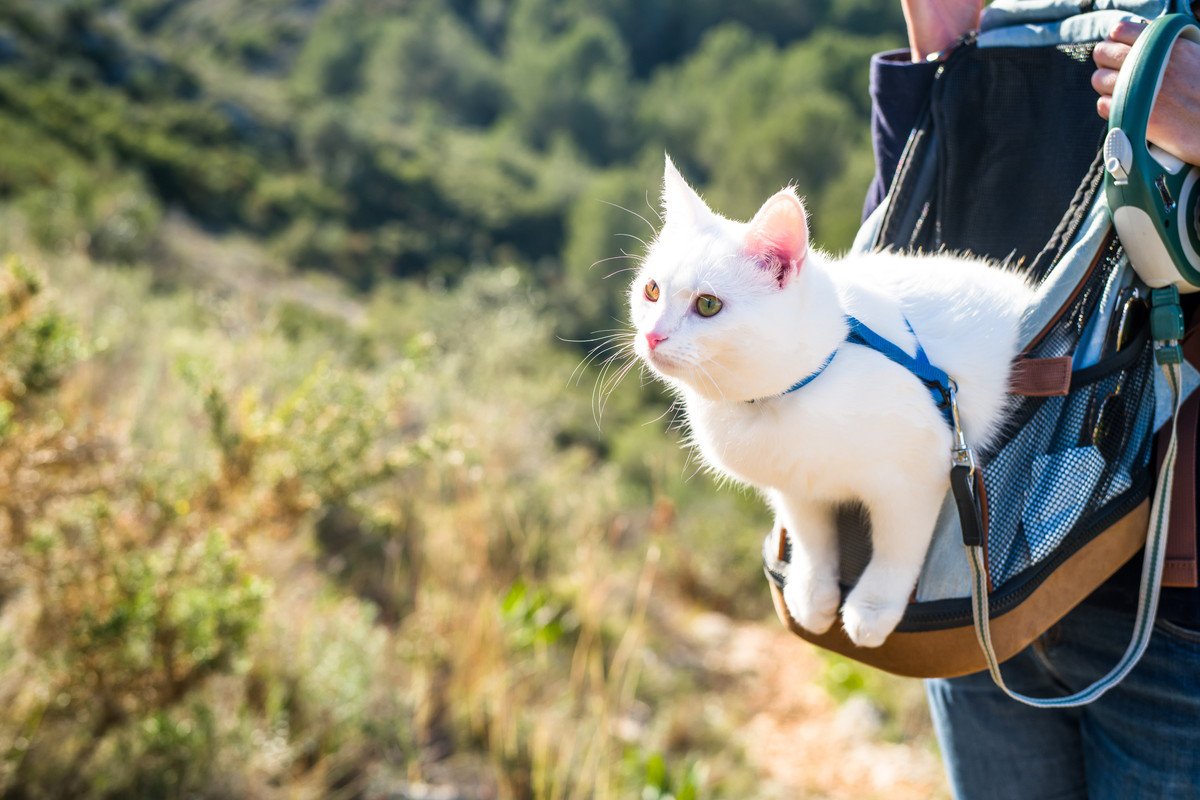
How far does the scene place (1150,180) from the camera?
83 centimetres

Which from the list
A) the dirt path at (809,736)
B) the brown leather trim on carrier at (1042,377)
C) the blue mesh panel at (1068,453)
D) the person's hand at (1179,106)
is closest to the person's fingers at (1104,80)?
the person's hand at (1179,106)

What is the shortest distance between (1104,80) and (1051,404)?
32 centimetres

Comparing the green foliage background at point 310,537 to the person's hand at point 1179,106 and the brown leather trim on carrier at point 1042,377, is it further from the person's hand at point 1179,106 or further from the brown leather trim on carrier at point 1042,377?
the person's hand at point 1179,106

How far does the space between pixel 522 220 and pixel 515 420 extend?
66.5 feet

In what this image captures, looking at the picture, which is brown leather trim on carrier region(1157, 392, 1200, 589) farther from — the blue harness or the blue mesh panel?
the blue harness

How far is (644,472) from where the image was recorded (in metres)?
8.27

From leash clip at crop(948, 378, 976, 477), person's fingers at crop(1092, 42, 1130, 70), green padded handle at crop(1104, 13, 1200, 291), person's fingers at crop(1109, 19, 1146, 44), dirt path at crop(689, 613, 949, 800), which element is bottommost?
dirt path at crop(689, 613, 949, 800)

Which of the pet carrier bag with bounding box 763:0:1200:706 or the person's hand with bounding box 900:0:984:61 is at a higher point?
the person's hand with bounding box 900:0:984:61

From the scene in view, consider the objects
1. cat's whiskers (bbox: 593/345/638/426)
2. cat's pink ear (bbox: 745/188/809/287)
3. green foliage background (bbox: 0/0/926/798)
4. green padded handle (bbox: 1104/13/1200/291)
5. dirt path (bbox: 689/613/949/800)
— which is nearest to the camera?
green padded handle (bbox: 1104/13/1200/291)

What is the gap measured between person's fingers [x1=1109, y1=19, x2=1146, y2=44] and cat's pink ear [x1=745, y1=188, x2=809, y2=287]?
13.4 inches

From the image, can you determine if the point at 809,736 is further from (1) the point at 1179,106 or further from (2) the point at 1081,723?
(1) the point at 1179,106

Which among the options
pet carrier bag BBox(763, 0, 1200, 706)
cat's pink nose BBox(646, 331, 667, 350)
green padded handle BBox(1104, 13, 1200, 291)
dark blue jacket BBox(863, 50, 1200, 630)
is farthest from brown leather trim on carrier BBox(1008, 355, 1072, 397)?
cat's pink nose BBox(646, 331, 667, 350)

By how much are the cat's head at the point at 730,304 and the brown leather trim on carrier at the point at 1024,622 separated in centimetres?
28

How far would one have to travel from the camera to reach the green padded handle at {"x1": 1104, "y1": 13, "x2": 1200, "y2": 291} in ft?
2.64
